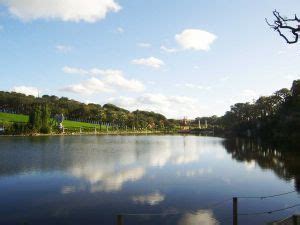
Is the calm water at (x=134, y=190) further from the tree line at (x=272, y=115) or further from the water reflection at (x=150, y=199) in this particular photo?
the tree line at (x=272, y=115)

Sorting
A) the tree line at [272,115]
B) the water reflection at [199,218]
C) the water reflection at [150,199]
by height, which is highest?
the tree line at [272,115]

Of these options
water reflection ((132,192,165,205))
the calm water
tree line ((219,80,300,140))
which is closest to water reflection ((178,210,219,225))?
the calm water

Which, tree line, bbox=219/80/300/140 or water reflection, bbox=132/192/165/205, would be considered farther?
tree line, bbox=219/80/300/140

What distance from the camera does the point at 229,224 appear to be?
2266 centimetres

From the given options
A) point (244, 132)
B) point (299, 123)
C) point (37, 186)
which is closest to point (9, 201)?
point (37, 186)

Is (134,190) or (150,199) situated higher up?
(134,190)

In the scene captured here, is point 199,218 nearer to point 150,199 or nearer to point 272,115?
point 150,199

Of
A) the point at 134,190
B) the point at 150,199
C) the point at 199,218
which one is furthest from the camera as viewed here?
the point at 134,190

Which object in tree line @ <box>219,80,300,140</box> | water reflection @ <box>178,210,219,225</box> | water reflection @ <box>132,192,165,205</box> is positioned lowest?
water reflection @ <box>178,210,219,225</box>

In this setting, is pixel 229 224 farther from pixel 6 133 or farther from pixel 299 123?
pixel 6 133

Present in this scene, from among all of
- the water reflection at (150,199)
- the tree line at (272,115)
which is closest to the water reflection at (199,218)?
the water reflection at (150,199)

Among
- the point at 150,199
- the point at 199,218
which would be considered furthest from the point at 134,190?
the point at 199,218

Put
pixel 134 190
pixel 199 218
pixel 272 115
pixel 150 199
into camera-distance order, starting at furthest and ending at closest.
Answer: pixel 272 115
pixel 134 190
pixel 150 199
pixel 199 218

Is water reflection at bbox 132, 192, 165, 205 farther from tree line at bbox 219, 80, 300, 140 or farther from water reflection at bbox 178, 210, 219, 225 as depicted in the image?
tree line at bbox 219, 80, 300, 140
